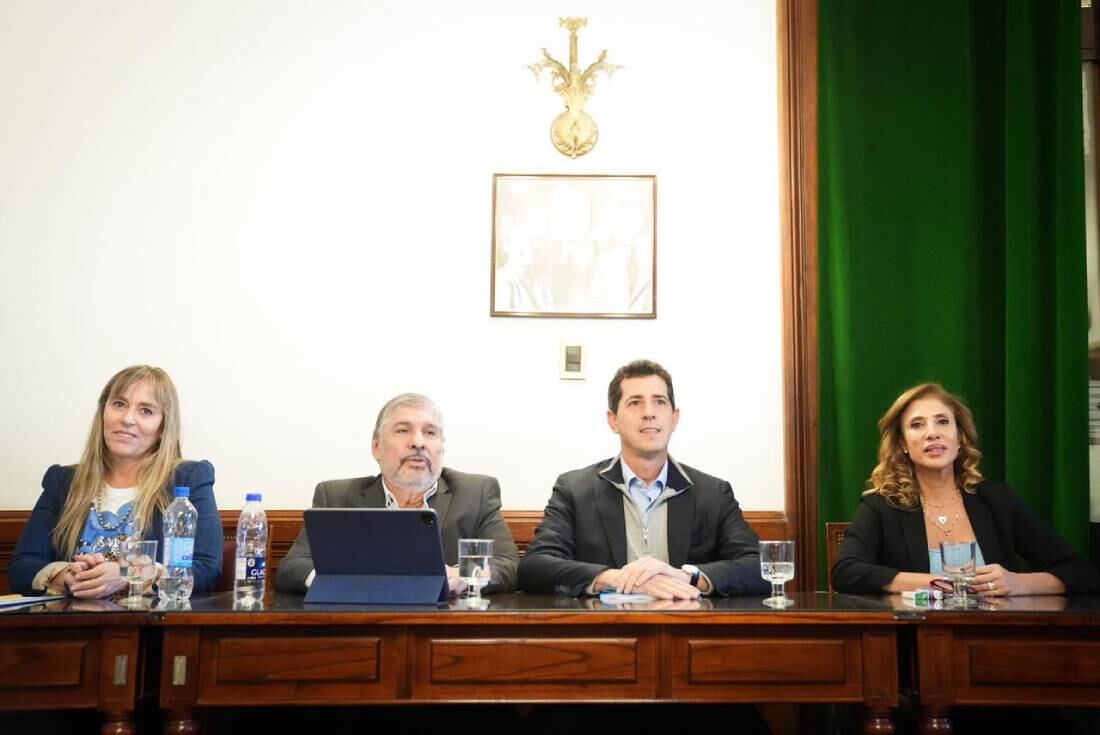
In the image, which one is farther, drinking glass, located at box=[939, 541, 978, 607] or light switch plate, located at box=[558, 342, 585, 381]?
light switch plate, located at box=[558, 342, 585, 381]

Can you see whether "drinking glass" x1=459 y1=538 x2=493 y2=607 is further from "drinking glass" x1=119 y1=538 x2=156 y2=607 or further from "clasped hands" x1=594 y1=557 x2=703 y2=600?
"drinking glass" x1=119 y1=538 x2=156 y2=607

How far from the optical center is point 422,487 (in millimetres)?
2857

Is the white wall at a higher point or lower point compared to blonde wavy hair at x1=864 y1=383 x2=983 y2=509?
higher

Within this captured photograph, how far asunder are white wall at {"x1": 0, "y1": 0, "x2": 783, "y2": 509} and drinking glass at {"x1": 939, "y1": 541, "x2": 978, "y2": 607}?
1.13 meters

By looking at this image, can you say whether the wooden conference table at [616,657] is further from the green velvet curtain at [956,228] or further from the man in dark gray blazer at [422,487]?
the green velvet curtain at [956,228]

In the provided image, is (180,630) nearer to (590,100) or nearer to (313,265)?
(313,265)

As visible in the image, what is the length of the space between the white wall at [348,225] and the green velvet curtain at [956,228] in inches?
9.9

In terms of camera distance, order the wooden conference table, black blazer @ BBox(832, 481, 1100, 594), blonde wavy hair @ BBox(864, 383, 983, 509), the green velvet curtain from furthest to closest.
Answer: the green velvet curtain < blonde wavy hair @ BBox(864, 383, 983, 509) < black blazer @ BBox(832, 481, 1100, 594) < the wooden conference table

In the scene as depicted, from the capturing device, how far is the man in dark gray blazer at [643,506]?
9.27 feet

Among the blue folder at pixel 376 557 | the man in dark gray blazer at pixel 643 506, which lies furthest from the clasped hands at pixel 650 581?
the blue folder at pixel 376 557

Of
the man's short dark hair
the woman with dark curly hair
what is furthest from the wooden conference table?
the man's short dark hair

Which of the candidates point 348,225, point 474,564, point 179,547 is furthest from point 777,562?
point 348,225

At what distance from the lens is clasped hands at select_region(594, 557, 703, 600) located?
2.34 metres

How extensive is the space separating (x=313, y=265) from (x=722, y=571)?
1.89 metres
